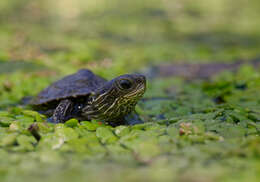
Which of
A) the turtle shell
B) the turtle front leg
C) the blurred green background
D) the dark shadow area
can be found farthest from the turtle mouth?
the dark shadow area

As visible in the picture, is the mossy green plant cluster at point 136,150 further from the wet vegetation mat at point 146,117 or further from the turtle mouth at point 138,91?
the turtle mouth at point 138,91

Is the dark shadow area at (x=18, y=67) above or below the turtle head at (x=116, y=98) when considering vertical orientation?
below

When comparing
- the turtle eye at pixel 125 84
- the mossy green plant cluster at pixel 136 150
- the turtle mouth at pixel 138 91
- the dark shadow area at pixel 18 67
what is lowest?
the dark shadow area at pixel 18 67

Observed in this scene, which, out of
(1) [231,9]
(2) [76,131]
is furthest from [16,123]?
(1) [231,9]

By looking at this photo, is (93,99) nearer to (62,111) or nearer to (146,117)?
(62,111)

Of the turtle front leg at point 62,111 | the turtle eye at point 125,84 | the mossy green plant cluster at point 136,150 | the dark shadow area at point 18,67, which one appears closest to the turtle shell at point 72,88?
the turtle front leg at point 62,111

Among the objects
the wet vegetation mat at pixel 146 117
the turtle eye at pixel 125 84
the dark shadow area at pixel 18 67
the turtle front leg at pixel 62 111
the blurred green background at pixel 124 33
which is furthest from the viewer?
the blurred green background at pixel 124 33

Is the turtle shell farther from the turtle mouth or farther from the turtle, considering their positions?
the turtle mouth

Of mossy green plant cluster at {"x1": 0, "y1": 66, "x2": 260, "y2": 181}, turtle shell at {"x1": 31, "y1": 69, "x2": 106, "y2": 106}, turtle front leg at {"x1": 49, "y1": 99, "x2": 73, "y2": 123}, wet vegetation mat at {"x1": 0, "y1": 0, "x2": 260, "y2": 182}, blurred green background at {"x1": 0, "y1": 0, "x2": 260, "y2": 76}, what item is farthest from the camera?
blurred green background at {"x1": 0, "y1": 0, "x2": 260, "y2": 76}
